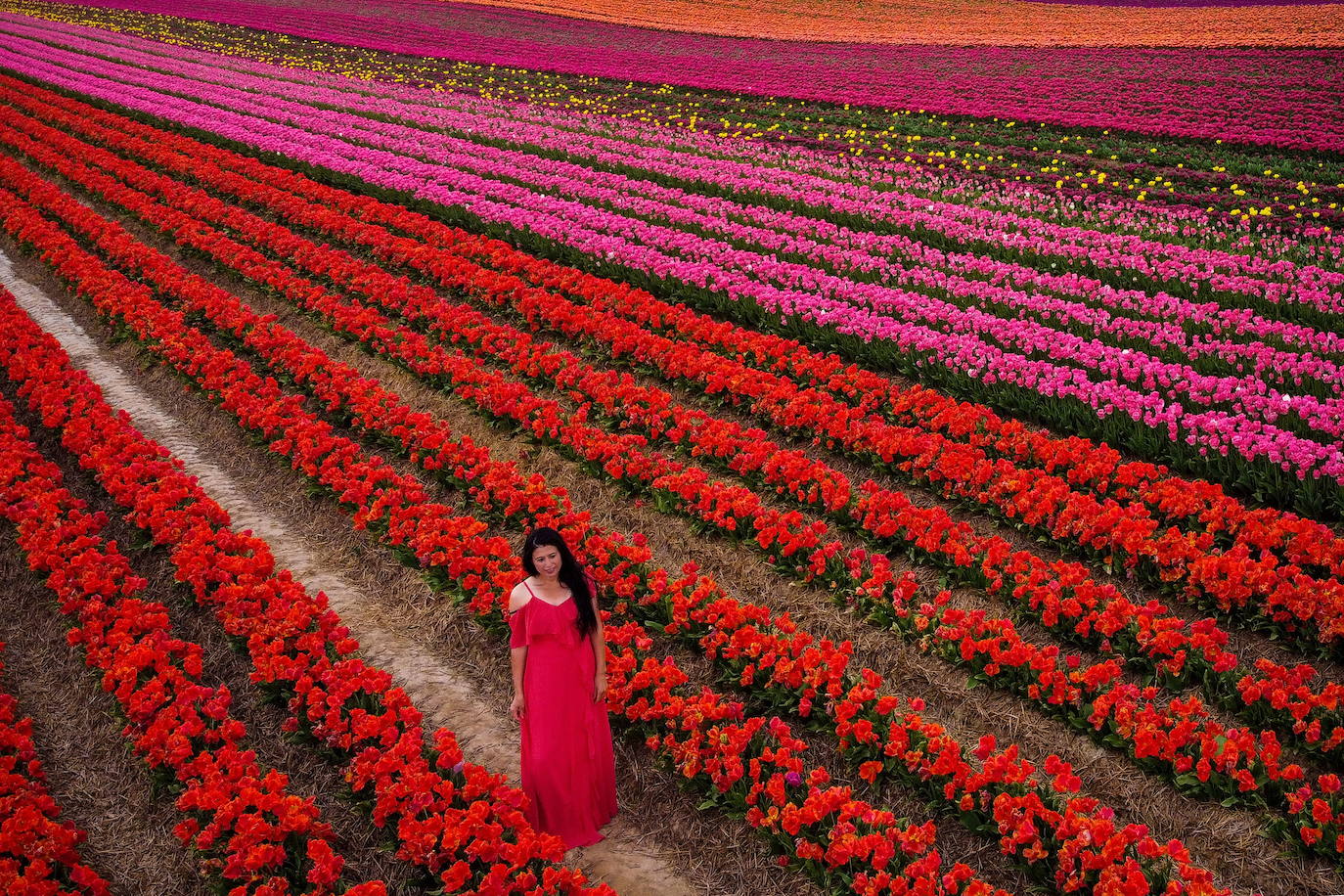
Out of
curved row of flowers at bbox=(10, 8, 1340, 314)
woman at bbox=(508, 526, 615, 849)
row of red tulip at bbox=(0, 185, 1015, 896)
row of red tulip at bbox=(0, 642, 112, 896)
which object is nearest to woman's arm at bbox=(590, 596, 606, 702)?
woman at bbox=(508, 526, 615, 849)

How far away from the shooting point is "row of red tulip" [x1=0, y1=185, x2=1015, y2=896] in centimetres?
398

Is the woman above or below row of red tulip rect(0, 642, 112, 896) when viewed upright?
above

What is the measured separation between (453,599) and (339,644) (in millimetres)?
1113

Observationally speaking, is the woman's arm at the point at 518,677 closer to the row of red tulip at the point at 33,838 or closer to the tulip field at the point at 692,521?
the tulip field at the point at 692,521

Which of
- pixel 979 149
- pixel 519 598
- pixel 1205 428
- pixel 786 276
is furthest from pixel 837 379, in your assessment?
pixel 979 149

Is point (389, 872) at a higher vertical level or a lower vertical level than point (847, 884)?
lower

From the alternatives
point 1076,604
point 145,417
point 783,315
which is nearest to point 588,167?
point 783,315

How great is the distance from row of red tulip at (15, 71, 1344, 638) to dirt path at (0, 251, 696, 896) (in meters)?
3.90

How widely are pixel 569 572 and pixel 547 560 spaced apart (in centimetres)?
19

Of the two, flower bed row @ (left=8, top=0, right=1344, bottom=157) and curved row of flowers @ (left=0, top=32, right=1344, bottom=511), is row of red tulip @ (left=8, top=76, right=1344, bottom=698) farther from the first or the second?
flower bed row @ (left=8, top=0, right=1344, bottom=157)

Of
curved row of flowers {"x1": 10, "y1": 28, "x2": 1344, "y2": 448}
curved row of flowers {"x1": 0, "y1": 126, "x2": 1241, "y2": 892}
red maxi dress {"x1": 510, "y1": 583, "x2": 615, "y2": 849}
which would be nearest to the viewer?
curved row of flowers {"x1": 0, "y1": 126, "x2": 1241, "y2": 892}

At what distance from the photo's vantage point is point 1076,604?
17.6 ft

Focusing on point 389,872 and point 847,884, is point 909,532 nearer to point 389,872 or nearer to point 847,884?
point 847,884

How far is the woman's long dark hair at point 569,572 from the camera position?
13.3 feet
